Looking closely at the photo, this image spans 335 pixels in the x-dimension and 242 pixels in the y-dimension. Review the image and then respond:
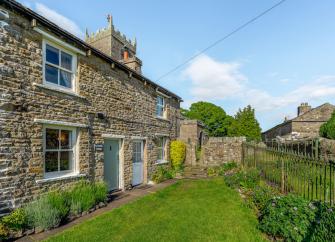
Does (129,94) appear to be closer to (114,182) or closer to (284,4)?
(114,182)

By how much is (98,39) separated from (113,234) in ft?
103

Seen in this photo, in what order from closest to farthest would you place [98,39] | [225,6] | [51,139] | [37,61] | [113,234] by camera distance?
[113,234]
[37,61]
[51,139]
[225,6]
[98,39]

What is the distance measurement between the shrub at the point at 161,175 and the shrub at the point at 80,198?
18.7 feet

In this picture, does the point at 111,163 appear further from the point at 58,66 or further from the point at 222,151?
the point at 222,151

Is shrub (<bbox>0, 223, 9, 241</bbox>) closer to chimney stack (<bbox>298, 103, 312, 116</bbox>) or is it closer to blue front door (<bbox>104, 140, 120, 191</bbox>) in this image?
blue front door (<bbox>104, 140, 120, 191</bbox>)

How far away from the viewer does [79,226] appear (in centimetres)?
642

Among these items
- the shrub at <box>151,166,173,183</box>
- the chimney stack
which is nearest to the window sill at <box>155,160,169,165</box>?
the shrub at <box>151,166,173,183</box>

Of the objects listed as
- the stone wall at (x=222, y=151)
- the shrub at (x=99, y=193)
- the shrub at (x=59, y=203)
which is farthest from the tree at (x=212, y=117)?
the shrub at (x=59, y=203)

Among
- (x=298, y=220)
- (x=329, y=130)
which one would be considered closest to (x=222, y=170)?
(x=298, y=220)

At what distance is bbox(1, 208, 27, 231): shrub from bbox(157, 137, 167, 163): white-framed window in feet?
32.3

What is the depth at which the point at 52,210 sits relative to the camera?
20.8ft

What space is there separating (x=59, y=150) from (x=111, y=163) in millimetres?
3207

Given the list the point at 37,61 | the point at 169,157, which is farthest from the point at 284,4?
the point at 169,157

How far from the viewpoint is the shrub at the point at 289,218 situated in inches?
198
